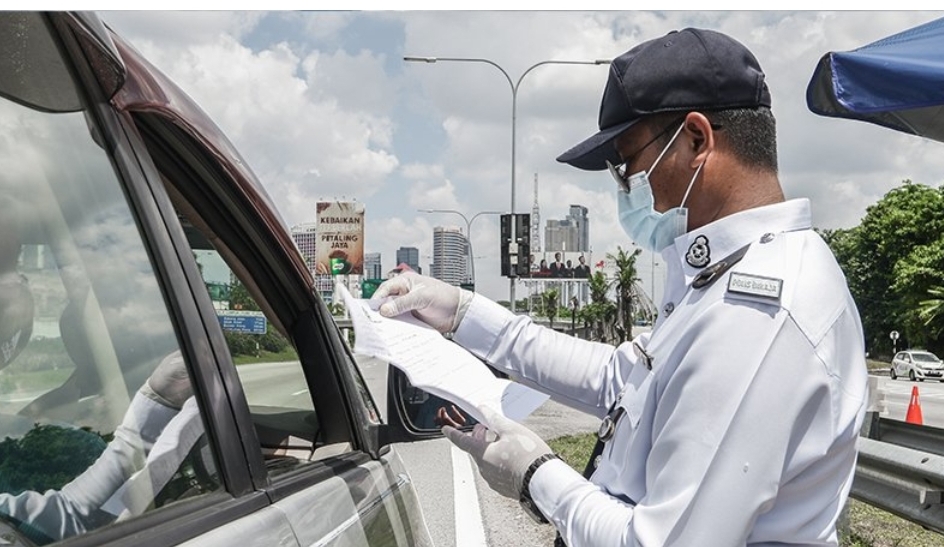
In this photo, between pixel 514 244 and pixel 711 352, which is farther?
pixel 514 244

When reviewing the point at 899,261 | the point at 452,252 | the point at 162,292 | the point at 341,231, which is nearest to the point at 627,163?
the point at 162,292

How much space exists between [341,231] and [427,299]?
174 ft

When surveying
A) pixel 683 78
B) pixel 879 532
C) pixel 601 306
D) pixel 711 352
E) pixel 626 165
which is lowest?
pixel 601 306

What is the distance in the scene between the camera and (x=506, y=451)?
199 cm

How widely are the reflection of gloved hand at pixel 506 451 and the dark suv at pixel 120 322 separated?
1.04 feet

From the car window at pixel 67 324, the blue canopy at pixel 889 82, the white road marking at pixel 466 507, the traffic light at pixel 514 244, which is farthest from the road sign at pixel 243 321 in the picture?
the traffic light at pixel 514 244

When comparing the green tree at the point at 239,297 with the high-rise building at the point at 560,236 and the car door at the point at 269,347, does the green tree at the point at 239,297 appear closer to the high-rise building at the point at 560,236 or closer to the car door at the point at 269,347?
the car door at the point at 269,347

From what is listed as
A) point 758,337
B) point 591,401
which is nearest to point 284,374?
point 591,401

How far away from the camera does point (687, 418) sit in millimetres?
1529

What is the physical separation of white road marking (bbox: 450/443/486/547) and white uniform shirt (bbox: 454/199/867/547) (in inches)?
178

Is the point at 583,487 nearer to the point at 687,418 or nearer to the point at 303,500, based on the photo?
the point at 687,418

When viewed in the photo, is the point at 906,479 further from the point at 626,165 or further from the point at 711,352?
the point at 711,352

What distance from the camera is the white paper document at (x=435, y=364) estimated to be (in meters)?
2.10

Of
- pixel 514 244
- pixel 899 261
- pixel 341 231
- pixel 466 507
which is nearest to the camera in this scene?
pixel 466 507
